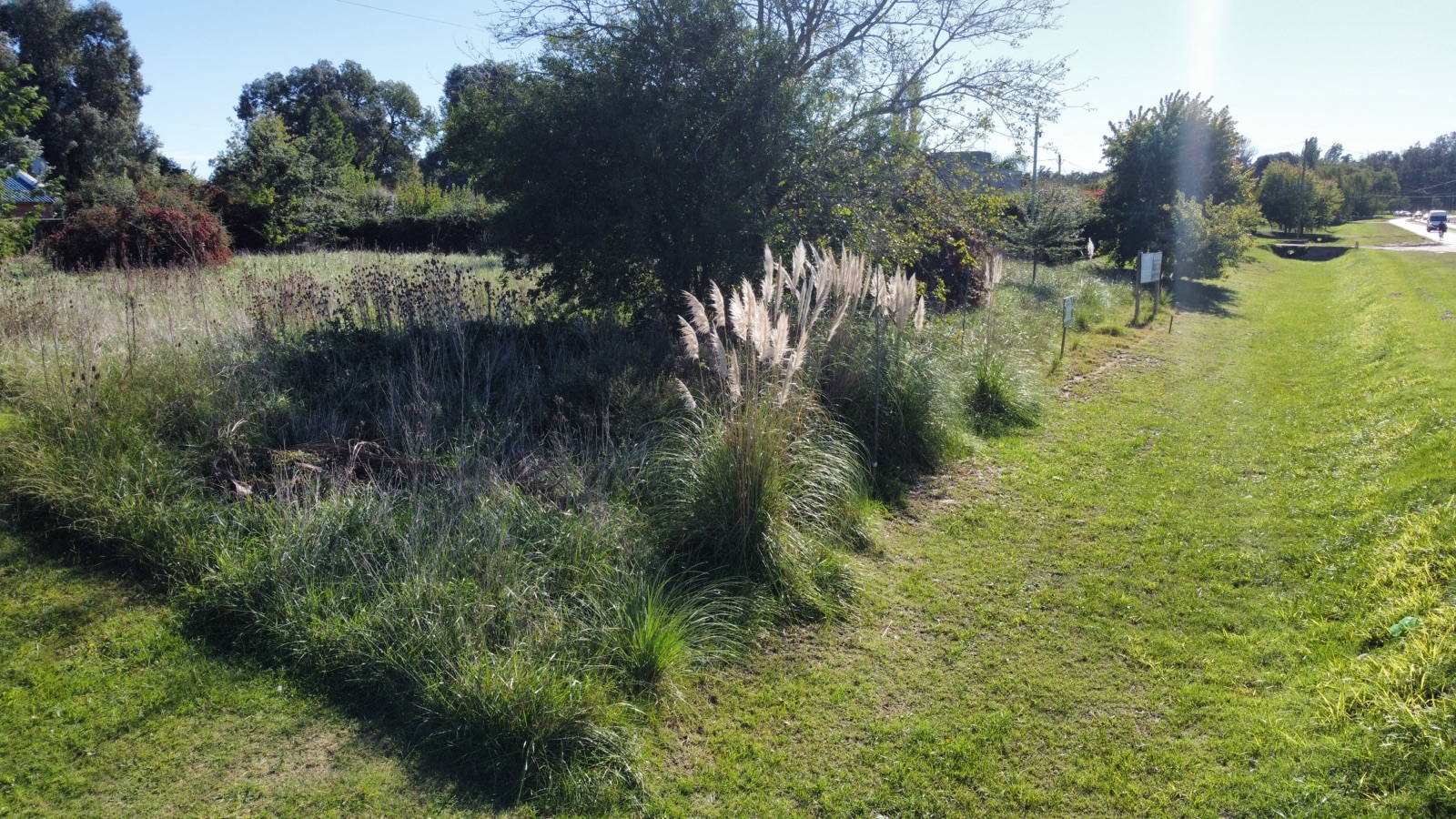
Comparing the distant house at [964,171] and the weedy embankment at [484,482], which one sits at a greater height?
the distant house at [964,171]

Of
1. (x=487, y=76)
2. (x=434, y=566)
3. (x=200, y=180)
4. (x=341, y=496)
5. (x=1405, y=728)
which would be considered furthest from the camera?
(x=200, y=180)

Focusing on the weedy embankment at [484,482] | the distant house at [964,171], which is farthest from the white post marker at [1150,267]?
the weedy embankment at [484,482]

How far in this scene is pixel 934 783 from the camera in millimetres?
3617

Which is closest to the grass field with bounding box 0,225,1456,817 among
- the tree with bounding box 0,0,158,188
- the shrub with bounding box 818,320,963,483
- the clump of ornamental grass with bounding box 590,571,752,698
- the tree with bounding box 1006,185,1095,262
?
the clump of ornamental grass with bounding box 590,571,752,698

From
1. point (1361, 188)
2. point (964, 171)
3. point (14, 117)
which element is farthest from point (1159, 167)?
point (1361, 188)

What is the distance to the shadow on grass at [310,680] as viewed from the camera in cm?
349

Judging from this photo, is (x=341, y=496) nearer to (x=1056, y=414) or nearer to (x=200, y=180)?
(x=1056, y=414)

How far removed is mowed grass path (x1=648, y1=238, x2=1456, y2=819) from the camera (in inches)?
140

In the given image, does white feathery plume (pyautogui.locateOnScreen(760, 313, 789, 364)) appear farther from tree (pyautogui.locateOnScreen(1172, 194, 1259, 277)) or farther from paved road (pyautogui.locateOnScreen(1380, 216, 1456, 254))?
paved road (pyautogui.locateOnScreen(1380, 216, 1456, 254))

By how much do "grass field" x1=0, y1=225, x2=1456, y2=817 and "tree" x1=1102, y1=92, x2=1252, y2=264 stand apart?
61.1 ft

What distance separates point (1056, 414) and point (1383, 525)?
4.17 meters

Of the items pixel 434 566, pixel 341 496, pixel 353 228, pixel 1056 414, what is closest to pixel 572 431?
pixel 341 496

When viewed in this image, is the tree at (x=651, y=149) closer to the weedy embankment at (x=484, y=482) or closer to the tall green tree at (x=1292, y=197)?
the weedy embankment at (x=484, y=482)

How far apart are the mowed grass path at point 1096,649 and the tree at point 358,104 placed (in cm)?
5425
